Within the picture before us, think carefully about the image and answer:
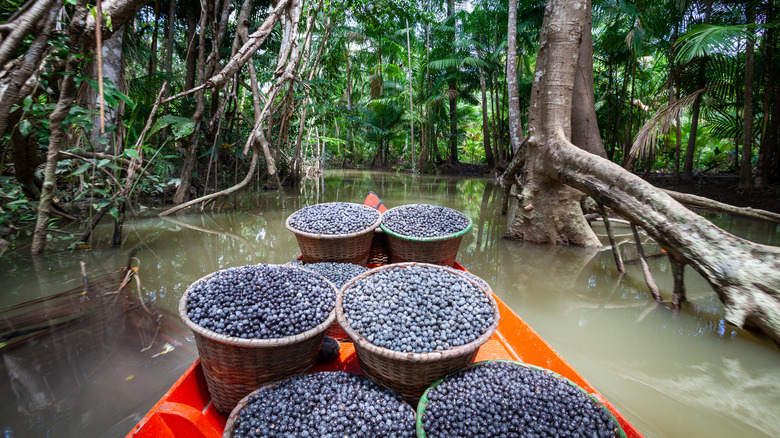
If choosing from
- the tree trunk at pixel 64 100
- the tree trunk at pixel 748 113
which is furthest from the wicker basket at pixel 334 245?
the tree trunk at pixel 748 113

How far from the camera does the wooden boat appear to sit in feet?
3.94

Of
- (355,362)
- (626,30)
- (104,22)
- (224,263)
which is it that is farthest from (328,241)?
(626,30)

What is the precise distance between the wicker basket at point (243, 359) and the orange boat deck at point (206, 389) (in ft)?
0.31

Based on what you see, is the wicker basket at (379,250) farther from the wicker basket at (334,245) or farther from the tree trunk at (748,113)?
the tree trunk at (748,113)

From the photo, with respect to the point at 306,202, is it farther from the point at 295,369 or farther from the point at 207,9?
the point at 295,369

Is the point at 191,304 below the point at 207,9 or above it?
below

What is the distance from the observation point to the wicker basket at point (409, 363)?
1271 millimetres

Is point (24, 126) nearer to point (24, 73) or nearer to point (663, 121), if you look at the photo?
point (24, 73)

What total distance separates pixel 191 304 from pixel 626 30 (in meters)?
11.4

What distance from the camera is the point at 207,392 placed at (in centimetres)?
158

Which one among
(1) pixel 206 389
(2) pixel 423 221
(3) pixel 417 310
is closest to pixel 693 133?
(2) pixel 423 221

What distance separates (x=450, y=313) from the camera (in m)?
1.49

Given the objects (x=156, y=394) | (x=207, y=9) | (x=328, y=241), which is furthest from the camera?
(x=207, y=9)

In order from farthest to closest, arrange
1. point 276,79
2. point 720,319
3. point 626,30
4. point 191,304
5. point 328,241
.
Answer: point 626,30 < point 276,79 < point 720,319 < point 328,241 < point 191,304
